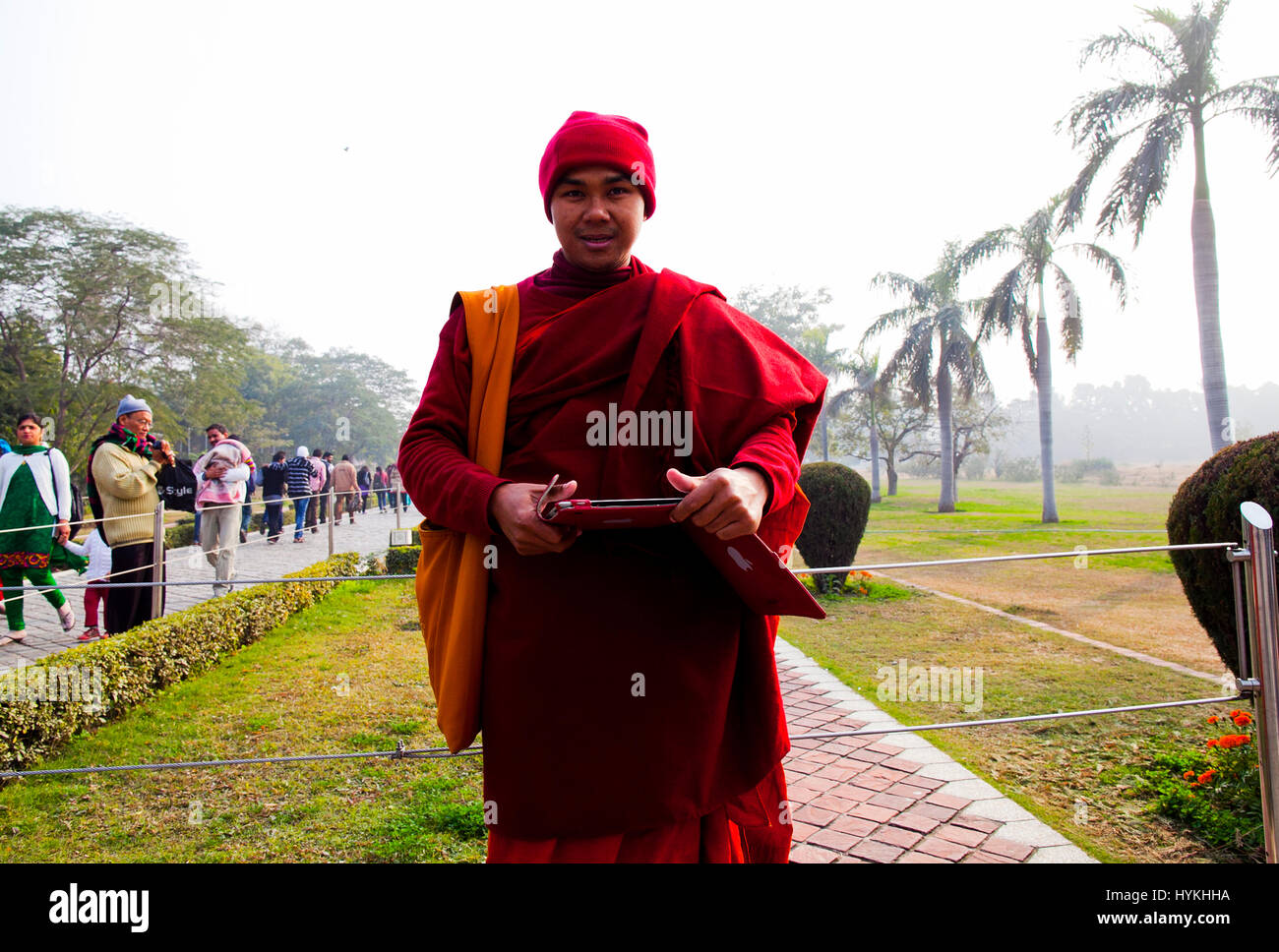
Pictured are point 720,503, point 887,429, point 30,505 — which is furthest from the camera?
point 887,429

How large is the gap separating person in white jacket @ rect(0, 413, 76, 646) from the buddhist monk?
6632mm

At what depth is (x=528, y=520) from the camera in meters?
1.31

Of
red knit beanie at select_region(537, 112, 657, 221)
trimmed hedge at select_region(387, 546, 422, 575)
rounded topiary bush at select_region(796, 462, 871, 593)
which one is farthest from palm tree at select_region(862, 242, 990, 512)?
red knit beanie at select_region(537, 112, 657, 221)

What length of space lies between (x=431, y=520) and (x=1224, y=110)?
17.8m

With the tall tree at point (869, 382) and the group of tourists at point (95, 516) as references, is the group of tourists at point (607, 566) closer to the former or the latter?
the group of tourists at point (95, 516)

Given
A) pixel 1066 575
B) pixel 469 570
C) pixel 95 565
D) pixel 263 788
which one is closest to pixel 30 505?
pixel 95 565

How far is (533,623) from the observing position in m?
1.53

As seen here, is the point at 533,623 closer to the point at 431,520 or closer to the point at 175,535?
the point at 431,520

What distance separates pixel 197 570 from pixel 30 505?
5.55 meters

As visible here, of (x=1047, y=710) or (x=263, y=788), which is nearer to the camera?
(x=263, y=788)

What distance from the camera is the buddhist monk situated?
1503mm

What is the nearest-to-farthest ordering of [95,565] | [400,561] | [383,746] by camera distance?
[383,746] → [95,565] → [400,561]

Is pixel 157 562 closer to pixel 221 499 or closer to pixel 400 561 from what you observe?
pixel 221 499

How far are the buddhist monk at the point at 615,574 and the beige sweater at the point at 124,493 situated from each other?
615 centimetres
